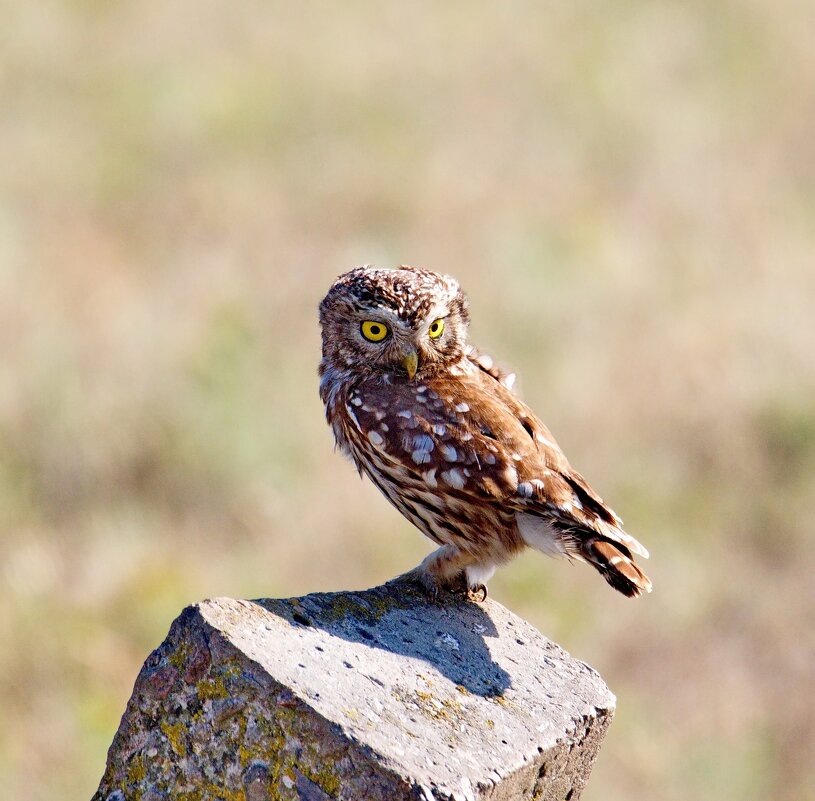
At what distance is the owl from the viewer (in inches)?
164

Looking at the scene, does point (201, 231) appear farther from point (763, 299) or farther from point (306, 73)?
point (763, 299)

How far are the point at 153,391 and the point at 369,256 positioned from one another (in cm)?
321

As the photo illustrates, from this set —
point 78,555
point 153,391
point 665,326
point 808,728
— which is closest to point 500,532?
point 808,728

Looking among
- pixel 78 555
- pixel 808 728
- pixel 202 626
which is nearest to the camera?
pixel 202 626

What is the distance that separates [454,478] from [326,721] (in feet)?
5.31

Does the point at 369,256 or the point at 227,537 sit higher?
the point at 369,256

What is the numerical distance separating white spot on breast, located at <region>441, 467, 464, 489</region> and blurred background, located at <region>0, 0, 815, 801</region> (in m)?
3.52

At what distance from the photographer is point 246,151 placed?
14477 mm

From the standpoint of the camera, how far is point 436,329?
4.59 meters

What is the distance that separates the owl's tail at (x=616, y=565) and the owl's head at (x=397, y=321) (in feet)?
2.90

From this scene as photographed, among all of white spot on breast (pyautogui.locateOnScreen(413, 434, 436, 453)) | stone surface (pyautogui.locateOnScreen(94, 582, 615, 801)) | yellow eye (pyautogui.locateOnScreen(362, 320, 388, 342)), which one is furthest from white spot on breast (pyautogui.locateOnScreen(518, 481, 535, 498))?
stone surface (pyautogui.locateOnScreen(94, 582, 615, 801))

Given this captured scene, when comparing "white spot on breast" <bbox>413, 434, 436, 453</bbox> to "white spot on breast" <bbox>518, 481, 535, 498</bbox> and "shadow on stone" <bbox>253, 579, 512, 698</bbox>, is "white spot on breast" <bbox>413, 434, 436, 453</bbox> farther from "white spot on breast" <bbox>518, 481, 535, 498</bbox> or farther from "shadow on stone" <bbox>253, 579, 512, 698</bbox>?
"shadow on stone" <bbox>253, 579, 512, 698</bbox>

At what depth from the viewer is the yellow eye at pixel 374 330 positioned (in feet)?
14.9

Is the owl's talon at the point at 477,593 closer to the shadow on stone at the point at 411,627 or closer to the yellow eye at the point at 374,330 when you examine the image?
the shadow on stone at the point at 411,627
